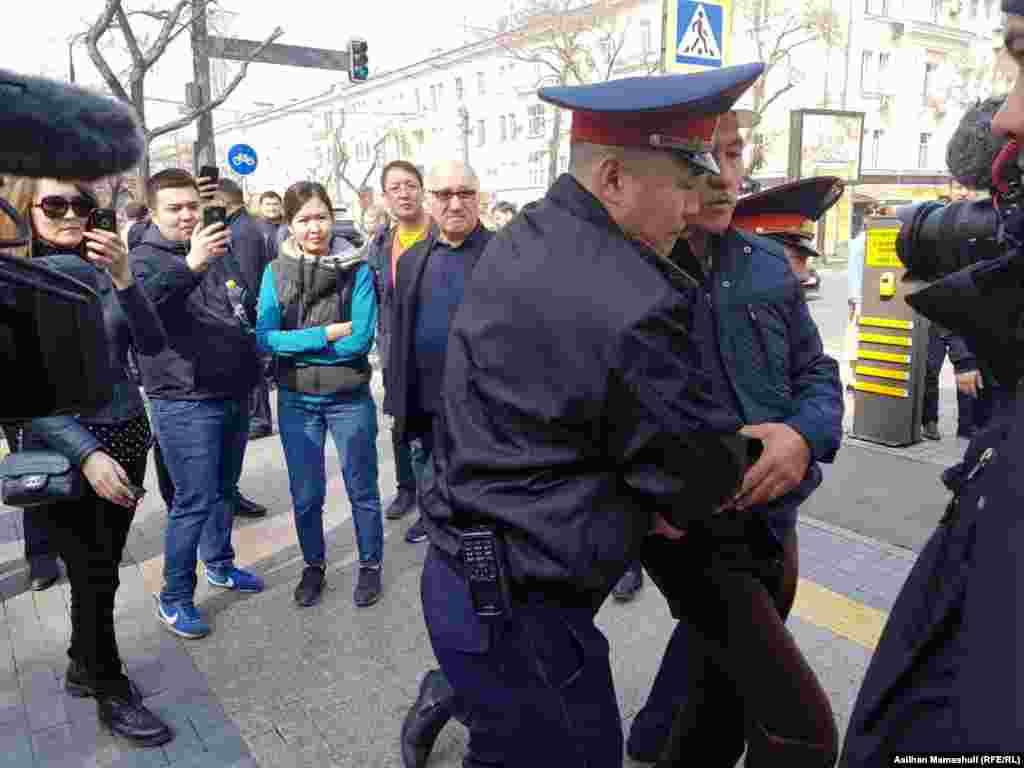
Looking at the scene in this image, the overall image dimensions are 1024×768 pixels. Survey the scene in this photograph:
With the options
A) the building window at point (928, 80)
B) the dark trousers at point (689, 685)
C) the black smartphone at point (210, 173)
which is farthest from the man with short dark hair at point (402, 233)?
the building window at point (928, 80)

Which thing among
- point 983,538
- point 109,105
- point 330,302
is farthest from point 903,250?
point 330,302

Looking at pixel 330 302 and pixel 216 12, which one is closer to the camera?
pixel 330 302

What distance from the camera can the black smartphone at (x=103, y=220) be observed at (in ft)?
8.42

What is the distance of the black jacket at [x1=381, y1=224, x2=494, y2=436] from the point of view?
348cm

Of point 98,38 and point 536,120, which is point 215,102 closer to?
point 98,38

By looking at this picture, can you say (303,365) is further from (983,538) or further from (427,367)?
(983,538)

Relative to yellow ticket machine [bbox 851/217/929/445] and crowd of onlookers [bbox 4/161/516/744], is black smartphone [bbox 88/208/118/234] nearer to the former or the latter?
crowd of onlookers [bbox 4/161/516/744]

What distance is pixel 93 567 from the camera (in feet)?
8.70

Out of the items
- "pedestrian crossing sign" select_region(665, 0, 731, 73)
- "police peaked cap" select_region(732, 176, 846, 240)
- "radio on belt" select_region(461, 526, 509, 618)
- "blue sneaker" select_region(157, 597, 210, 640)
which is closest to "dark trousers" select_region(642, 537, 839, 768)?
"radio on belt" select_region(461, 526, 509, 618)

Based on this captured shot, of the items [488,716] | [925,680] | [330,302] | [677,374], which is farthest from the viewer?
[330,302]

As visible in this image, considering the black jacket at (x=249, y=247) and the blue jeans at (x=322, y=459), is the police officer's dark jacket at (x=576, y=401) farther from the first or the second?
the black jacket at (x=249, y=247)

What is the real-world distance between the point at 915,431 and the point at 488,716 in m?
5.25

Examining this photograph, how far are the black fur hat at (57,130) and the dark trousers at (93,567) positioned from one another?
73.1 inches

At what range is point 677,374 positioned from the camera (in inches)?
55.1
